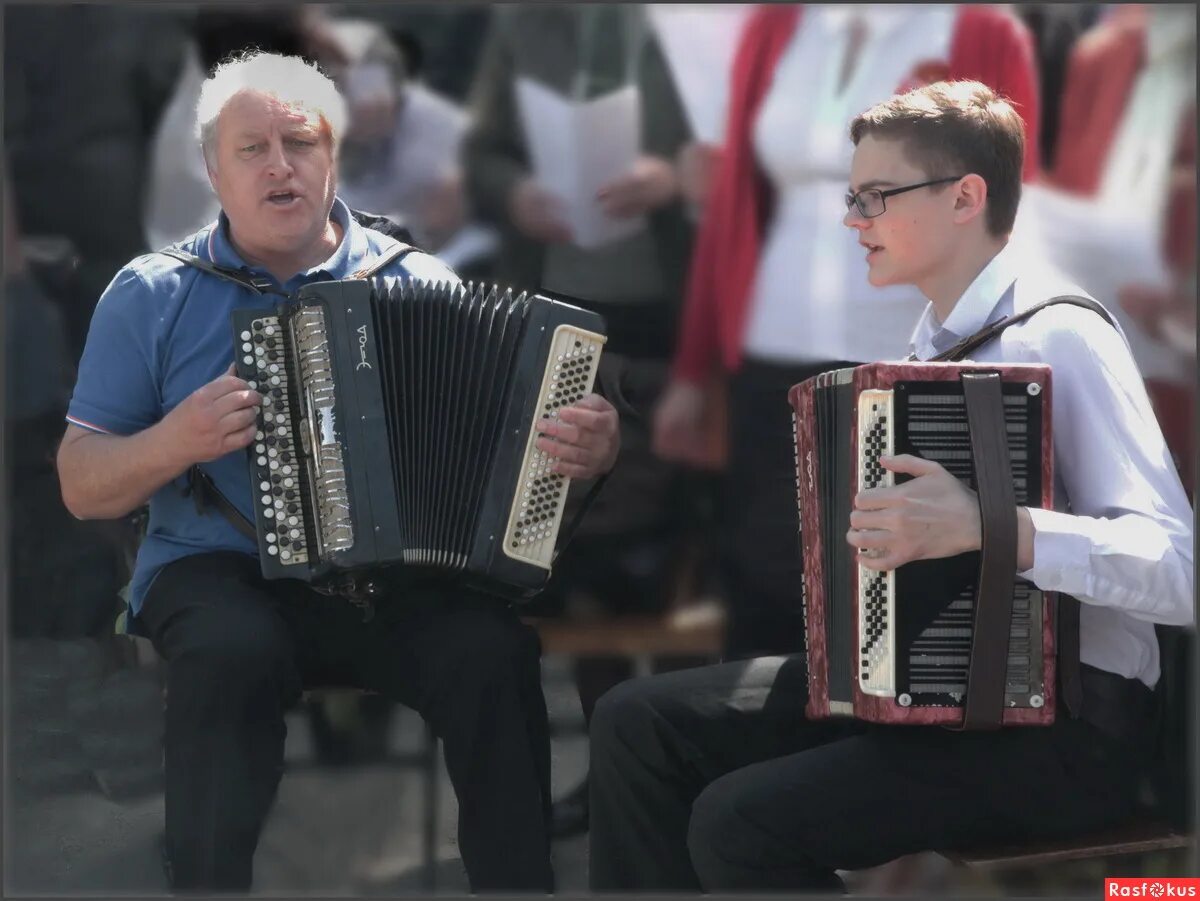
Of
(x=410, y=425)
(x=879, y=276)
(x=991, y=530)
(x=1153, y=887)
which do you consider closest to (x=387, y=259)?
(x=410, y=425)

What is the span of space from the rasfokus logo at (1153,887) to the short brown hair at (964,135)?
1055 millimetres

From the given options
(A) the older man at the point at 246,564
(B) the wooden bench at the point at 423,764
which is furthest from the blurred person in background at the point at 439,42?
(B) the wooden bench at the point at 423,764

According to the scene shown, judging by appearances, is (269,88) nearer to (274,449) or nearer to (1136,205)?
(274,449)

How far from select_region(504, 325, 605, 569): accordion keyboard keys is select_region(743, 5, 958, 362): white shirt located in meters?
0.59

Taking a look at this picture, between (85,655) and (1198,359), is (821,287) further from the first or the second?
(85,655)

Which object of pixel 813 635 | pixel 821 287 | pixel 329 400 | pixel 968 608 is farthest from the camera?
pixel 821 287

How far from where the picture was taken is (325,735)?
12.0 feet

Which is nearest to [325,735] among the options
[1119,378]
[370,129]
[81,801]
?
[81,801]

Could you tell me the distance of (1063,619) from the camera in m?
2.35

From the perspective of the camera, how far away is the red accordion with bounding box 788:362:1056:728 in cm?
229

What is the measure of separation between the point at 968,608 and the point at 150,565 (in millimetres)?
1500

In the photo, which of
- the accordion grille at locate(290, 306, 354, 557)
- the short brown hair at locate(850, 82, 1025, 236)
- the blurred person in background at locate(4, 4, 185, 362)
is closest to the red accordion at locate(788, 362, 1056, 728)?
the short brown hair at locate(850, 82, 1025, 236)

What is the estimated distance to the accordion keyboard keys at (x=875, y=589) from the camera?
7.61 feet

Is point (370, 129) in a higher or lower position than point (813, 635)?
higher
